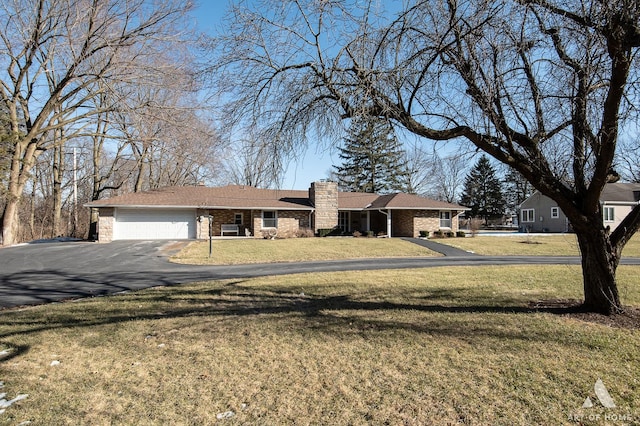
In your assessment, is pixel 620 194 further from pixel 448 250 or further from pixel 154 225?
pixel 154 225

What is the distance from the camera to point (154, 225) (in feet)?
82.3

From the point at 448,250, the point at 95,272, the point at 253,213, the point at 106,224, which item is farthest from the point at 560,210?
the point at 106,224

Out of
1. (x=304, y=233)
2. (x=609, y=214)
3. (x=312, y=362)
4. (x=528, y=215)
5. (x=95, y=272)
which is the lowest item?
(x=312, y=362)

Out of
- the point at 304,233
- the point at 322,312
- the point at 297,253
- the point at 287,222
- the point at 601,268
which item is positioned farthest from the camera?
the point at 287,222

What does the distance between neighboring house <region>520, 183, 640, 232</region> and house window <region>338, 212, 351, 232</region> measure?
1607cm

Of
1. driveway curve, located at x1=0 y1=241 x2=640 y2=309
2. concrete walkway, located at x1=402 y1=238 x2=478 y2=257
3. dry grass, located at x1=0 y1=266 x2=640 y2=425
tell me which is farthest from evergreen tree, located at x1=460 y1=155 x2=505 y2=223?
dry grass, located at x1=0 y1=266 x2=640 y2=425

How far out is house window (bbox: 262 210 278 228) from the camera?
2744 centimetres

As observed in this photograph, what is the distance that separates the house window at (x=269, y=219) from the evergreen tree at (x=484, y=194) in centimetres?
3459

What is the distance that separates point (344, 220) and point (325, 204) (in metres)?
3.57

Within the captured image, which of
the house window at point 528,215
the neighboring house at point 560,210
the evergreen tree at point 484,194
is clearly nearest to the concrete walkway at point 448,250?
the neighboring house at point 560,210

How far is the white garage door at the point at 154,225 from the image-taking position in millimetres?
24453

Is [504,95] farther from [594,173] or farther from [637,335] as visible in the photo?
[637,335]

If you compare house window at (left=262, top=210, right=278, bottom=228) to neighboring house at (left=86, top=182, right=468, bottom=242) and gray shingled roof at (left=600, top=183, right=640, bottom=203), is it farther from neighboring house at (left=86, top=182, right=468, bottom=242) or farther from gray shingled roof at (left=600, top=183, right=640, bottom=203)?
gray shingled roof at (left=600, top=183, right=640, bottom=203)

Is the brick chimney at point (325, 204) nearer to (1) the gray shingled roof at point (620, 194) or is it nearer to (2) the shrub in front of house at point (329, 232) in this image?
(2) the shrub in front of house at point (329, 232)
